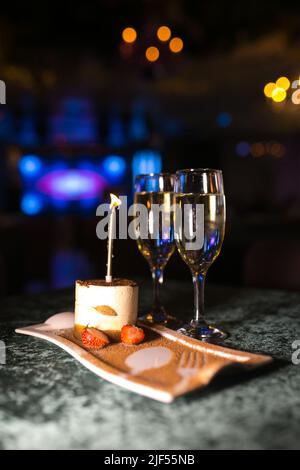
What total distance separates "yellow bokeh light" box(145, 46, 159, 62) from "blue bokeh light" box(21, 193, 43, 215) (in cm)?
913

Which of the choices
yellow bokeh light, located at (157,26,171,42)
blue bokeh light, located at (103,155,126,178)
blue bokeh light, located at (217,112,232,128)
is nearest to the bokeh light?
blue bokeh light, located at (217,112,232,128)

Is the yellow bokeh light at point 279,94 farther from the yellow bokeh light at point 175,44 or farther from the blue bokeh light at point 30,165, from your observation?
the blue bokeh light at point 30,165

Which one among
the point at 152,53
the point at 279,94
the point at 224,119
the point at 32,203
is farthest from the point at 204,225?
the point at 32,203

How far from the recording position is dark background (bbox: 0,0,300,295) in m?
3.68

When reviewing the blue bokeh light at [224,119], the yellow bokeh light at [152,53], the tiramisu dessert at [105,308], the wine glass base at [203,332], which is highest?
the blue bokeh light at [224,119]

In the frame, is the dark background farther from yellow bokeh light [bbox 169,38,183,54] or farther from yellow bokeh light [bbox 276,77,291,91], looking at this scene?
yellow bokeh light [bbox 276,77,291,91]

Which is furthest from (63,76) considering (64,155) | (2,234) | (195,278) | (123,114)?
(64,155)

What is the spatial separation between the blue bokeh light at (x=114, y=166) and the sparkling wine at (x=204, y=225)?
1218 centimetres

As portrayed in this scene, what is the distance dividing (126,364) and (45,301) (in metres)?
0.65

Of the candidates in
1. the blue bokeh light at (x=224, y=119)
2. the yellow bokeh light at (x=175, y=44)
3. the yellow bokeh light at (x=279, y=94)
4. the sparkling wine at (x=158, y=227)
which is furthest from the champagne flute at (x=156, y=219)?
the blue bokeh light at (x=224, y=119)

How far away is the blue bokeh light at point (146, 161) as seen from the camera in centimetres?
1277

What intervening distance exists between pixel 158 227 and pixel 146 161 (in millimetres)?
12003

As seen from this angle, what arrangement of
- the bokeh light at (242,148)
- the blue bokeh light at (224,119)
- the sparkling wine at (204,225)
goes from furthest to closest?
the bokeh light at (242,148), the blue bokeh light at (224,119), the sparkling wine at (204,225)

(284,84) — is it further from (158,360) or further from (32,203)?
(32,203)
